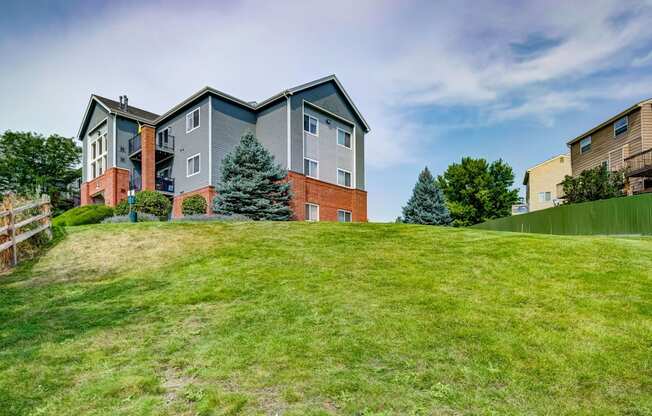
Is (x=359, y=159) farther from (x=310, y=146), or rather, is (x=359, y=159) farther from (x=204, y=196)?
(x=204, y=196)

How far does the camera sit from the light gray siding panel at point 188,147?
81.0 feet

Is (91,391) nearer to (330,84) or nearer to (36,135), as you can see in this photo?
(330,84)

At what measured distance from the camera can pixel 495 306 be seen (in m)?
6.54

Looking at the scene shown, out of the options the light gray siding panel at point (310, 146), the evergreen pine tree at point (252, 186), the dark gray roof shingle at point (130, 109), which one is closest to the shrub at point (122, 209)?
the evergreen pine tree at point (252, 186)

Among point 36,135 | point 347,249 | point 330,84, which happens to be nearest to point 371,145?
point 330,84

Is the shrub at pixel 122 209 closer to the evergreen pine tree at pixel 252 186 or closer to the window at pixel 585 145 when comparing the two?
the evergreen pine tree at pixel 252 186

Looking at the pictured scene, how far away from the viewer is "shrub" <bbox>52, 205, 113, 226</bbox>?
2284cm

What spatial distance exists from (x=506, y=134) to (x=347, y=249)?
22.0 m

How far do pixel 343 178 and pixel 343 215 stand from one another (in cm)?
260

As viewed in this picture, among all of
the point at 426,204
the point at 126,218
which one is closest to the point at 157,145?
the point at 126,218

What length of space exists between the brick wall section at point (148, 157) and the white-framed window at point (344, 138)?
12.4 meters

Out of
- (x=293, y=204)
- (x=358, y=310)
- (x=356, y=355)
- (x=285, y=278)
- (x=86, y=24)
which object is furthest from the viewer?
(x=293, y=204)

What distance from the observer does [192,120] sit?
26047mm

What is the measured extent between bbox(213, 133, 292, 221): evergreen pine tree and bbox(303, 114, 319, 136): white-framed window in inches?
176
